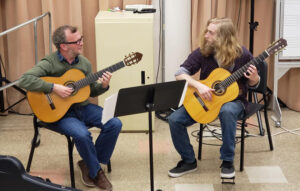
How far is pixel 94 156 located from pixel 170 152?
82cm

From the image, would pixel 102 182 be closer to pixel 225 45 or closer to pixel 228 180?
pixel 228 180

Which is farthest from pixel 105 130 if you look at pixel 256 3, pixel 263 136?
pixel 256 3

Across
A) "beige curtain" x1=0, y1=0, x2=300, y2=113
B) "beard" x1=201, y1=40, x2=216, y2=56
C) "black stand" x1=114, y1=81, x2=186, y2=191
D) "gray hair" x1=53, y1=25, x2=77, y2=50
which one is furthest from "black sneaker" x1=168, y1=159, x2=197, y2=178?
"beige curtain" x1=0, y1=0, x2=300, y2=113

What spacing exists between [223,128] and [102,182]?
90 cm

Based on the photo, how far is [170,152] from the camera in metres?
3.79

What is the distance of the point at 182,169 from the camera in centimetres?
341

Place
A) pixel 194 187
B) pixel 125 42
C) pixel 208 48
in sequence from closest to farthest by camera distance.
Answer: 1. pixel 194 187
2. pixel 208 48
3. pixel 125 42

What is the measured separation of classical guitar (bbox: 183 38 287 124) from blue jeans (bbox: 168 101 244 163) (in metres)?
0.05

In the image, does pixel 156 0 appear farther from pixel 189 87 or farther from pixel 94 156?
pixel 94 156

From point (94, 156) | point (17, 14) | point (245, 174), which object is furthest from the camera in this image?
point (17, 14)

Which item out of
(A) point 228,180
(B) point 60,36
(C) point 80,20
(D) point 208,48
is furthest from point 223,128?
(C) point 80,20

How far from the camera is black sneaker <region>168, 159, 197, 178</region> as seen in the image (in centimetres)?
338

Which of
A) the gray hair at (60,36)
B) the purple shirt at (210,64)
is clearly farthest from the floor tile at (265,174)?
the gray hair at (60,36)

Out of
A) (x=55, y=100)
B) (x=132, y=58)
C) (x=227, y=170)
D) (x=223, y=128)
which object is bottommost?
(x=227, y=170)
